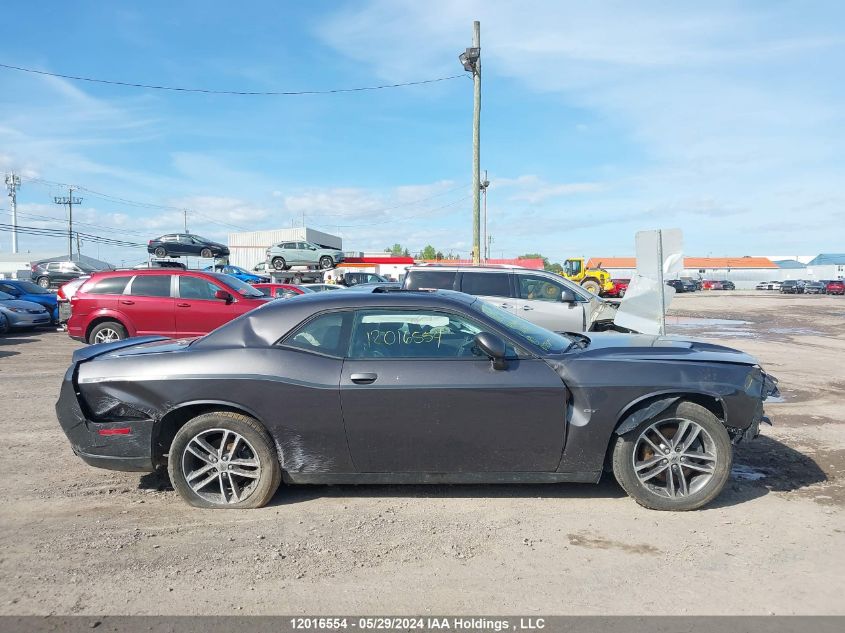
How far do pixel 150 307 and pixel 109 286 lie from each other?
0.91 metres

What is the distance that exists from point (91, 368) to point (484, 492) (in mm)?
3046

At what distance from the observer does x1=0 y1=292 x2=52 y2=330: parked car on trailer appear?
1589cm

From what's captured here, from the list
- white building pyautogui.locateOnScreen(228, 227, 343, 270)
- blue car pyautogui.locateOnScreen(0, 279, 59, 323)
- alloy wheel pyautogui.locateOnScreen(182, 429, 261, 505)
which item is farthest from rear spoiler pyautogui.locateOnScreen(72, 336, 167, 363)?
white building pyautogui.locateOnScreen(228, 227, 343, 270)

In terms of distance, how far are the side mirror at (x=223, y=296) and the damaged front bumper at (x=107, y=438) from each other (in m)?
6.79

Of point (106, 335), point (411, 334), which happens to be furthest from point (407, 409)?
point (106, 335)

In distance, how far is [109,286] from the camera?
11367 mm

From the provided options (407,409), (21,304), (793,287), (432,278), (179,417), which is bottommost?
(179,417)

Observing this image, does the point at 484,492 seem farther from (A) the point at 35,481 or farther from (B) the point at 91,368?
(A) the point at 35,481

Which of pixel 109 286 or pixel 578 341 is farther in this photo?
pixel 109 286

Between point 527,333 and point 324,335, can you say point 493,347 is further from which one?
point 324,335

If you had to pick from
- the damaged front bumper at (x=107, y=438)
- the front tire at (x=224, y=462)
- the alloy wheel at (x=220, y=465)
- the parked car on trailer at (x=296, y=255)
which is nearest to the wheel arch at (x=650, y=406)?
the front tire at (x=224, y=462)

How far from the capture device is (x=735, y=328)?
65.4 feet

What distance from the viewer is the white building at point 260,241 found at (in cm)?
7056

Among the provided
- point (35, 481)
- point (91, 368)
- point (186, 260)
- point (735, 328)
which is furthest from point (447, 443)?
point (186, 260)
